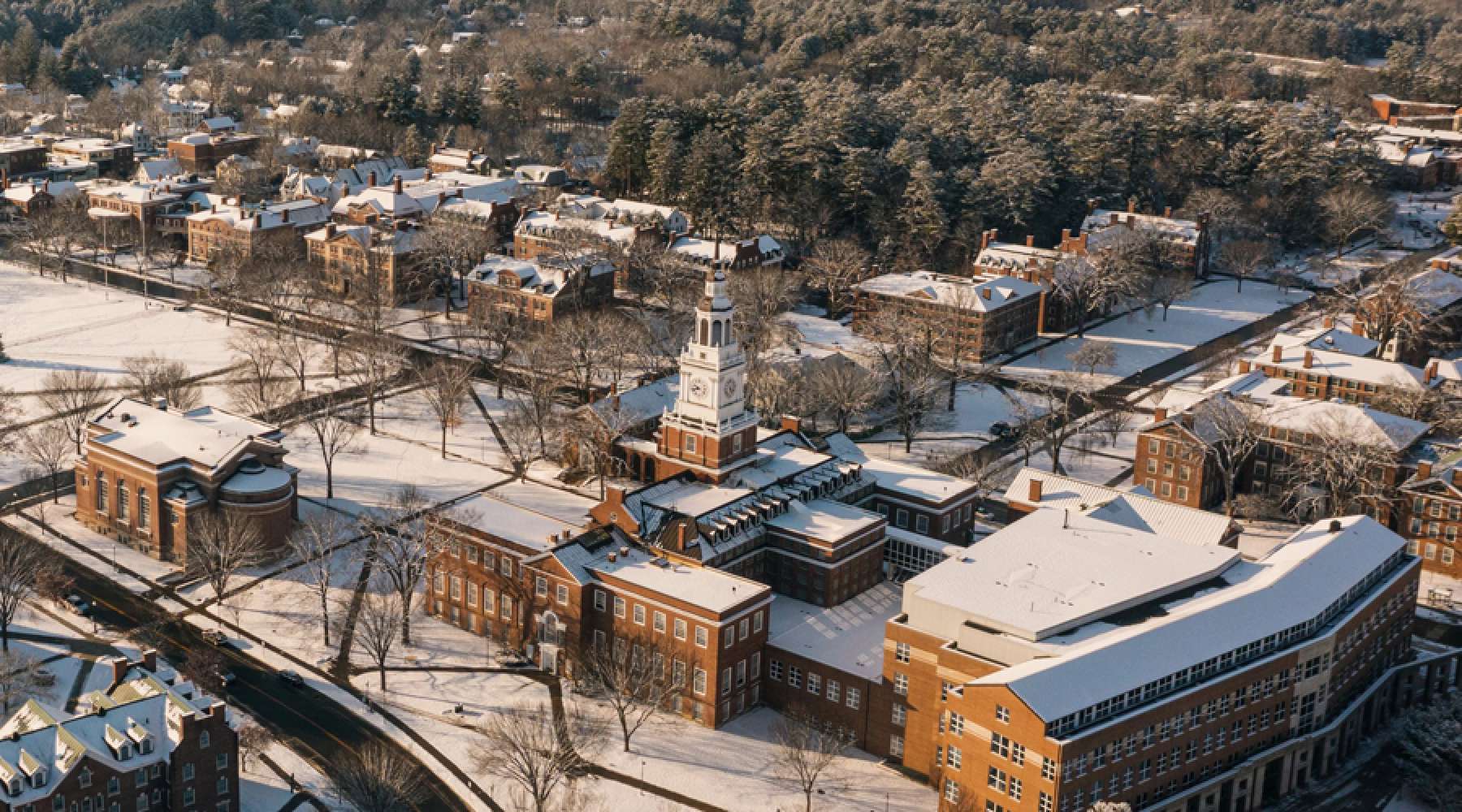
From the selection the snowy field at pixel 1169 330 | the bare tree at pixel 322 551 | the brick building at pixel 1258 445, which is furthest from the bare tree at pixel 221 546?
the snowy field at pixel 1169 330

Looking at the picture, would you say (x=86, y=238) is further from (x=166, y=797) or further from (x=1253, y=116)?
(x=1253, y=116)

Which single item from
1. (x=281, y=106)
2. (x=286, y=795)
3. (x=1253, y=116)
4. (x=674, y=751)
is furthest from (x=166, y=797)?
(x=281, y=106)

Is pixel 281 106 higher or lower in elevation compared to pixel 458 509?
higher

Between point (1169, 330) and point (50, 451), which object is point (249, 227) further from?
point (1169, 330)

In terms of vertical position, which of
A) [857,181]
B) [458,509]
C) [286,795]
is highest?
[857,181]

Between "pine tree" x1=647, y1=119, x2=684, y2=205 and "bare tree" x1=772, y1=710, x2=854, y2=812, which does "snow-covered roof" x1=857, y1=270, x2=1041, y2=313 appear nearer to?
"pine tree" x1=647, y1=119, x2=684, y2=205

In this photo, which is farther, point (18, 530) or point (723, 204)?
point (723, 204)

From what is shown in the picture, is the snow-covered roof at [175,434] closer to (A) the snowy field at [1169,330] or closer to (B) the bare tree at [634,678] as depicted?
(B) the bare tree at [634,678]
